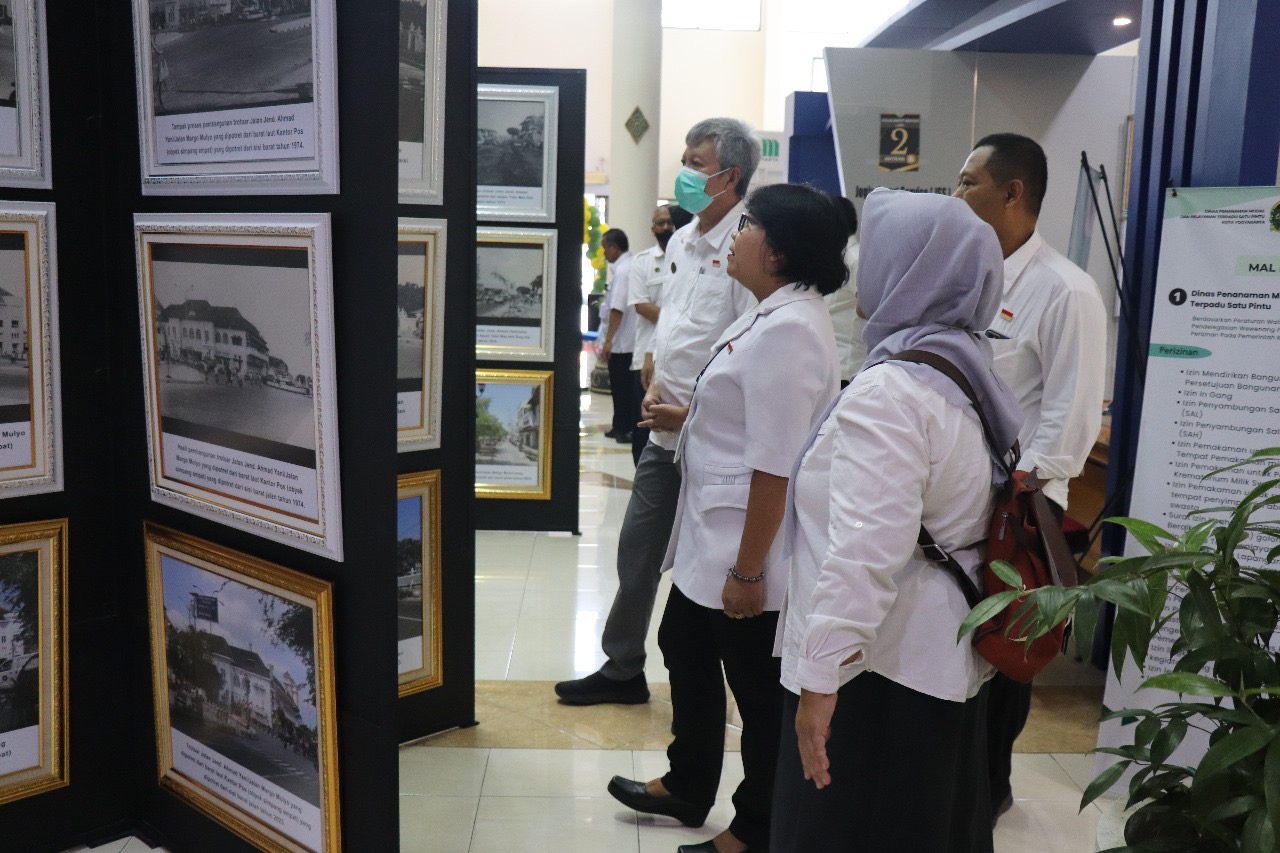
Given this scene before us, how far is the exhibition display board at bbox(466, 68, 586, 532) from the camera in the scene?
523 centimetres

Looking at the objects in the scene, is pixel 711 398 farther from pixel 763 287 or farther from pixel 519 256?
pixel 519 256

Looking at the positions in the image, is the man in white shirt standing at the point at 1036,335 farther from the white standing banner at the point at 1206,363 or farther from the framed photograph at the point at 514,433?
the framed photograph at the point at 514,433

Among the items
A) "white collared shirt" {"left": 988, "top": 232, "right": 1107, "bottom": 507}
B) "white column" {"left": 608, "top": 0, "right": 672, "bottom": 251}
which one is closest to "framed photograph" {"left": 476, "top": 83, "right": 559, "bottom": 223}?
"white collared shirt" {"left": 988, "top": 232, "right": 1107, "bottom": 507}

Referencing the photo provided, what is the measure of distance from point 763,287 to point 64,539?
1.56 m

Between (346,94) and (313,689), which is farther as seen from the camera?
(313,689)

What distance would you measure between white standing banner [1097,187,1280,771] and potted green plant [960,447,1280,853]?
141 centimetres

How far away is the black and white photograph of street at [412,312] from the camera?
3.05 meters

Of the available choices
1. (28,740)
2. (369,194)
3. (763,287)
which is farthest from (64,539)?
(763,287)

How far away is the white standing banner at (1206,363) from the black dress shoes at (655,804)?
1.05 metres

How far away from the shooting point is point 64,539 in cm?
233

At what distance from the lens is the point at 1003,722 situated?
267 cm

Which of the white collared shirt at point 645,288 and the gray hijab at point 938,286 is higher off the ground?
the gray hijab at point 938,286

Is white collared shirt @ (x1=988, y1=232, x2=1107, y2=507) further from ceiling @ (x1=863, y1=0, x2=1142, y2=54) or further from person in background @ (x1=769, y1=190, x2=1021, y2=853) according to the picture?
ceiling @ (x1=863, y1=0, x2=1142, y2=54)

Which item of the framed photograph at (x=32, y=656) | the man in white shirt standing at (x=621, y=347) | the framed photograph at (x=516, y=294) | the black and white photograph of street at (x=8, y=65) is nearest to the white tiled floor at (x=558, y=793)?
the framed photograph at (x=32, y=656)
